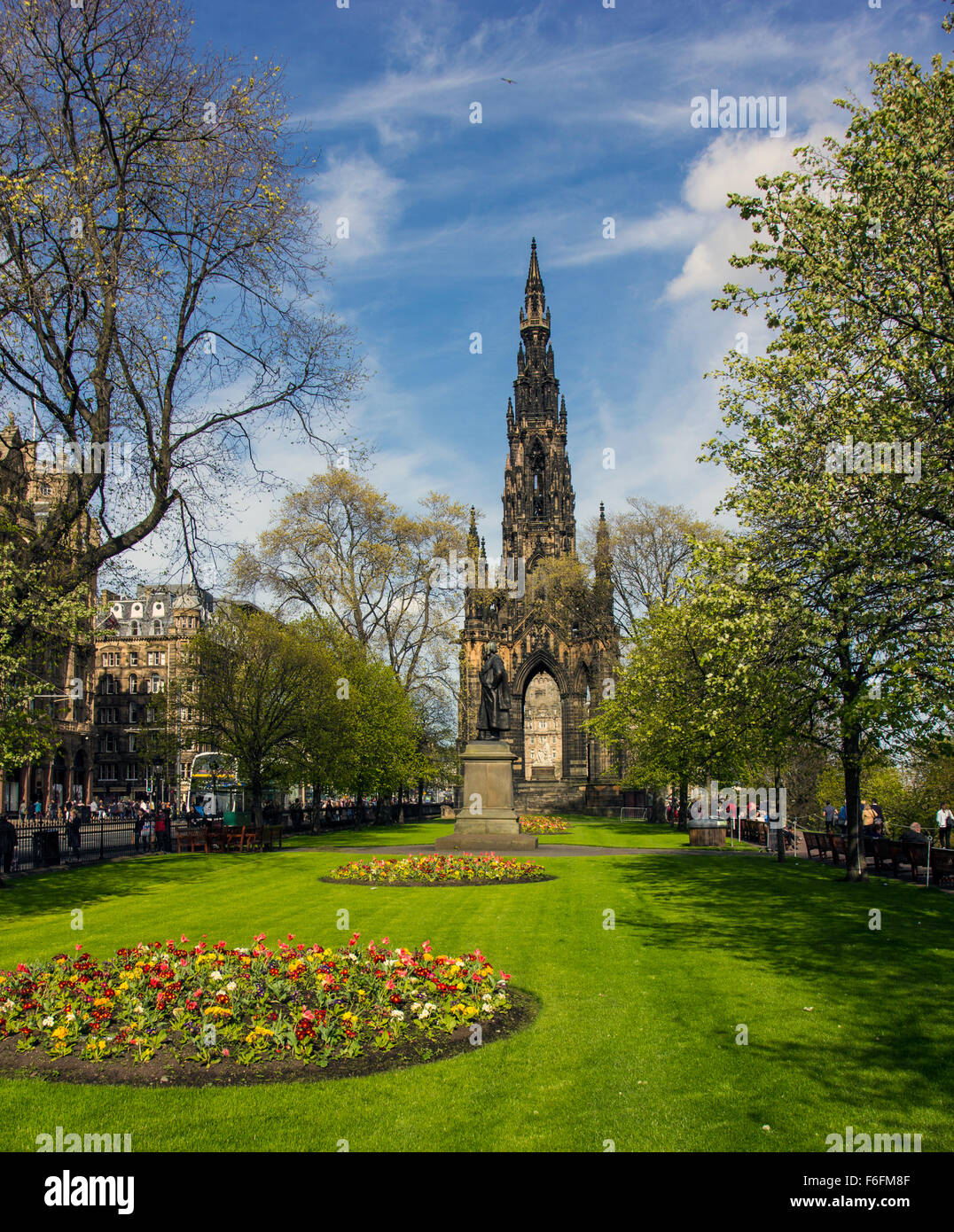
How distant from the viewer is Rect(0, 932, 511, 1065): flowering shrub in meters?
7.75

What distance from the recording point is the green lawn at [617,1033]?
6.30 metres

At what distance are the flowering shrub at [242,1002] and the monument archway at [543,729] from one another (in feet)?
185

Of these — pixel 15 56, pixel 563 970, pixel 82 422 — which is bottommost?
pixel 563 970

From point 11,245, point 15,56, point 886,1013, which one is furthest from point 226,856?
point 886,1013

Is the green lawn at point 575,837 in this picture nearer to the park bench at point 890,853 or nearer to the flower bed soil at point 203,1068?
the park bench at point 890,853

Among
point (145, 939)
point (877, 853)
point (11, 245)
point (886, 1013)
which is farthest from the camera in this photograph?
point (877, 853)

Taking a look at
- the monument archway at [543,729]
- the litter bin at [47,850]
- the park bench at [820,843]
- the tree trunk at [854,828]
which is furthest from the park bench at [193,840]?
the monument archway at [543,729]

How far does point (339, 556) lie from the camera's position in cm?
4781

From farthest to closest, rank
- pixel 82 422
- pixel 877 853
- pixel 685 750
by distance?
pixel 685 750, pixel 877 853, pixel 82 422

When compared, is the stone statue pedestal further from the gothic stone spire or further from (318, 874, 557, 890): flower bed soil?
the gothic stone spire
